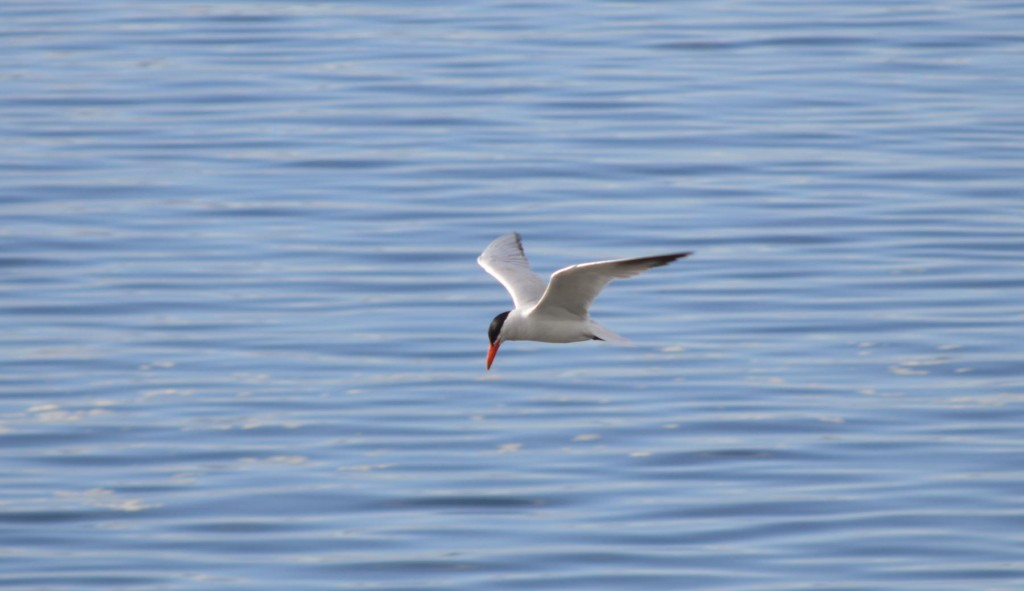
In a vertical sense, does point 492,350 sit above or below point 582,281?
below

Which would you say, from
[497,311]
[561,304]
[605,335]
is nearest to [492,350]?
[561,304]

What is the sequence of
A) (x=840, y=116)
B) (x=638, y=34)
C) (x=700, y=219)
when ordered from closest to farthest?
(x=700, y=219) < (x=840, y=116) < (x=638, y=34)

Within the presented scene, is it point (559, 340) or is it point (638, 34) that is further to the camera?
point (638, 34)

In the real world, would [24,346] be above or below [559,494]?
above

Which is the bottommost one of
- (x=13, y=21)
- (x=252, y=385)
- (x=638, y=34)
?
(x=252, y=385)

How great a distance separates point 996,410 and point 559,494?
2.96 m

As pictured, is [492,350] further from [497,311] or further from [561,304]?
[497,311]

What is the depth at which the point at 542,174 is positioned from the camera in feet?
57.3

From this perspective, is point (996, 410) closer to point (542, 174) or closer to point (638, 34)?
point (542, 174)

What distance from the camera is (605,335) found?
10.7 m

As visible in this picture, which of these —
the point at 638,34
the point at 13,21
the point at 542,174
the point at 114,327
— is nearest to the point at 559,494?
the point at 114,327

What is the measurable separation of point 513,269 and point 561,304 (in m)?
1.41

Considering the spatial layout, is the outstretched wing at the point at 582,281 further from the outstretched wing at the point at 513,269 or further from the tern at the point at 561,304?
the outstretched wing at the point at 513,269

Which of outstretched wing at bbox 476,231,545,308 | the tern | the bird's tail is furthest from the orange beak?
the bird's tail
